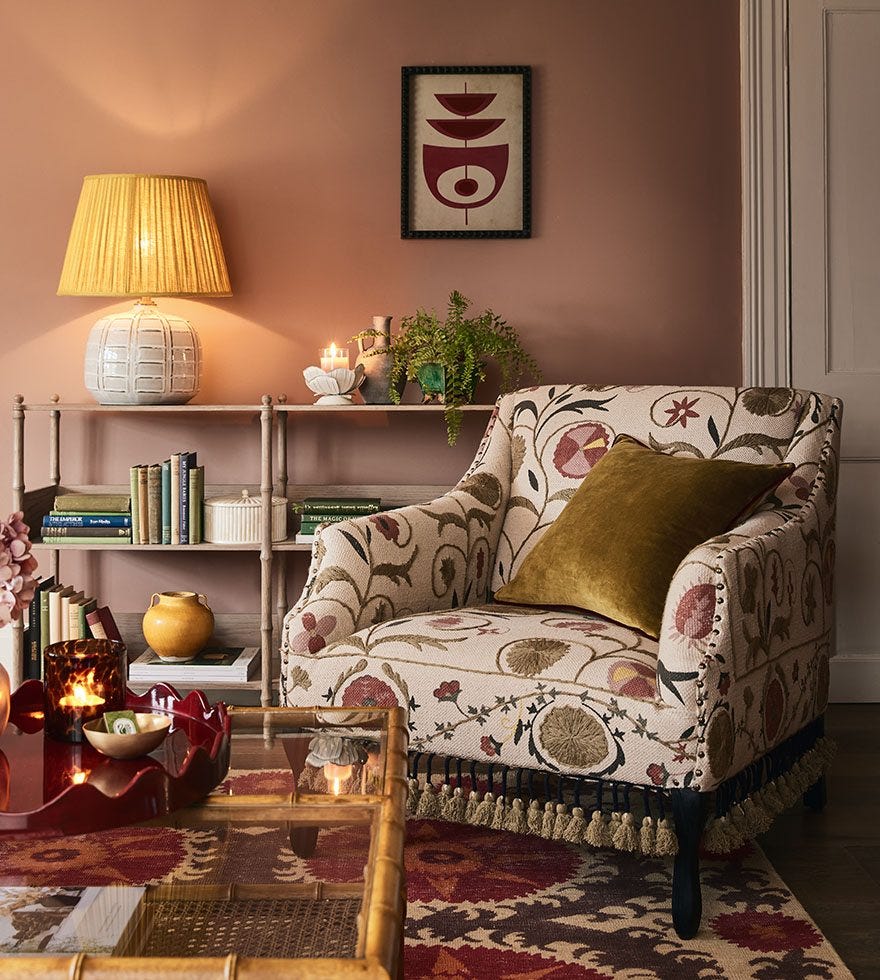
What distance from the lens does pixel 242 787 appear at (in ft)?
4.66

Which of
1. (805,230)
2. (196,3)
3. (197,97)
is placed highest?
(196,3)

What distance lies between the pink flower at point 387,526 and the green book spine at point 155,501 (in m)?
1.03

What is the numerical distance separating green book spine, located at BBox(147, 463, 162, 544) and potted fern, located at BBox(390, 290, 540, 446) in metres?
0.66

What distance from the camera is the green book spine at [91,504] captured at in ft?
10.4

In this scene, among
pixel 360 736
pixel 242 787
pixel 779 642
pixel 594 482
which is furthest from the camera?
pixel 594 482

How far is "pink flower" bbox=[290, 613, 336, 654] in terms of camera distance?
7.06 ft

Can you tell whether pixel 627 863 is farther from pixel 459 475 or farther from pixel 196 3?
pixel 196 3

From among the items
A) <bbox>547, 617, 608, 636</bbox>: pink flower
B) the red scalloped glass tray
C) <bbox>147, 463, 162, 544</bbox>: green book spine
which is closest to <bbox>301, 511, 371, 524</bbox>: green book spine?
<bbox>147, 463, 162, 544</bbox>: green book spine

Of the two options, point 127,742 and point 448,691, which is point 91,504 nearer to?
point 448,691

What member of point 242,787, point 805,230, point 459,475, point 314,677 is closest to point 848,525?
point 805,230

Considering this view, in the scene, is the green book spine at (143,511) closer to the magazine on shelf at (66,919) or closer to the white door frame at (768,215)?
the white door frame at (768,215)

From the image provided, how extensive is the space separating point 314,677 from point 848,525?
185 cm

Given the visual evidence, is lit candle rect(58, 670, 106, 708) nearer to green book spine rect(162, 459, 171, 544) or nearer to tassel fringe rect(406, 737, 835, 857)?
tassel fringe rect(406, 737, 835, 857)

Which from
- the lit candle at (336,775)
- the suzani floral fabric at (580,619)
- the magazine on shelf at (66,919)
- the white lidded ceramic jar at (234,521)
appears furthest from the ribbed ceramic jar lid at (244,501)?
the magazine on shelf at (66,919)
